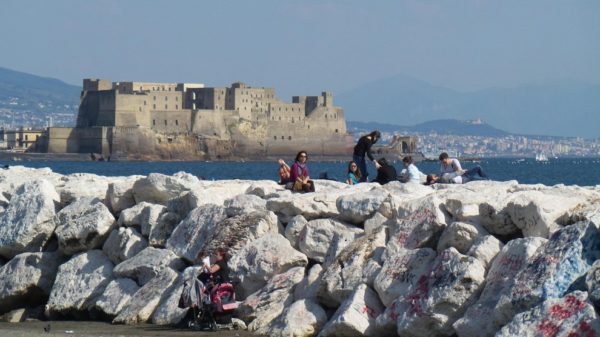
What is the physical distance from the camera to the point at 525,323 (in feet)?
22.4

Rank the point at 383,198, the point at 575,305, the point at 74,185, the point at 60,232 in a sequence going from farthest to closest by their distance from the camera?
the point at 74,185, the point at 60,232, the point at 383,198, the point at 575,305

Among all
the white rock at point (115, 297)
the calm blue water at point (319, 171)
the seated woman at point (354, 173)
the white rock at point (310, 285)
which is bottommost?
the calm blue water at point (319, 171)

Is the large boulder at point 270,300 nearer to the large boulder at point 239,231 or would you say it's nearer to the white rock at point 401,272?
the large boulder at point 239,231

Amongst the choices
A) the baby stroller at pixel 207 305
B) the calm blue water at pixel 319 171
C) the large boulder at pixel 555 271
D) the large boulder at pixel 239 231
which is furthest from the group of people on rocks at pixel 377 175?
the calm blue water at pixel 319 171

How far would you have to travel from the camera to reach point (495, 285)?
741 centimetres

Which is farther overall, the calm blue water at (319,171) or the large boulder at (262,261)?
the calm blue water at (319,171)

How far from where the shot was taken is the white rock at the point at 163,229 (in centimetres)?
999

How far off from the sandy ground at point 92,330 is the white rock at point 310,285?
45cm

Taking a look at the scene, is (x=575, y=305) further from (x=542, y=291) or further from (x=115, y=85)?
(x=115, y=85)

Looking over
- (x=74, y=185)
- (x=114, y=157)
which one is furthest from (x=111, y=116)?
(x=74, y=185)

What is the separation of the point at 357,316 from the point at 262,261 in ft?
3.99

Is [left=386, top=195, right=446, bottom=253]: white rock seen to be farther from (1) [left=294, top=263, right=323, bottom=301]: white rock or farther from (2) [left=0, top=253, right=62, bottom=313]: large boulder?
(2) [left=0, top=253, right=62, bottom=313]: large boulder

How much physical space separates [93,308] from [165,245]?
0.72 meters

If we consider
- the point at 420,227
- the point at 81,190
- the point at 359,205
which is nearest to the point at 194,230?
the point at 359,205
